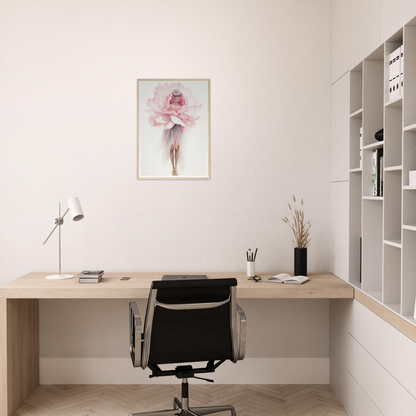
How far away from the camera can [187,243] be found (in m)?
3.25

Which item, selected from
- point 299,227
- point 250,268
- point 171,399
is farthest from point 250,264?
point 171,399

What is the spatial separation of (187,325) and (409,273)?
1.12m

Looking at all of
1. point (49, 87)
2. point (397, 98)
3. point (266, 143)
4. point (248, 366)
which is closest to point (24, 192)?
point (49, 87)

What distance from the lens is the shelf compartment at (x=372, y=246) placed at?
8.46 ft

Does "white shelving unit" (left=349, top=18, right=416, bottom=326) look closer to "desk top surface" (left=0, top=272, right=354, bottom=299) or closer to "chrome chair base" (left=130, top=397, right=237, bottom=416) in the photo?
"desk top surface" (left=0, top=272, right=354, bottom=299)

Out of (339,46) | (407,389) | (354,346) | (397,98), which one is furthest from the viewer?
(339,46)

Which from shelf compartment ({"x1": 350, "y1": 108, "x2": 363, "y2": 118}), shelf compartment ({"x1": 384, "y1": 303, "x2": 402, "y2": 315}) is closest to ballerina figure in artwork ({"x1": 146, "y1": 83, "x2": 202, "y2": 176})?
shelf compartment ({"x1": 350, "y1": 108, "x2": 363, "y2": 118})

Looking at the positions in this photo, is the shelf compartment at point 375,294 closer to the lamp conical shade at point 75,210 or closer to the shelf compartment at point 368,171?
the shelf compartment at point 368,171

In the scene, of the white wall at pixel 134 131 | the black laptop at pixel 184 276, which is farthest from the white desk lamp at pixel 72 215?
the black laptop at pixel 184 276

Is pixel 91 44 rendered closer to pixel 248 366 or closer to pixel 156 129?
pixel 156 129

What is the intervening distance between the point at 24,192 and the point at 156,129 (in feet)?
3.67

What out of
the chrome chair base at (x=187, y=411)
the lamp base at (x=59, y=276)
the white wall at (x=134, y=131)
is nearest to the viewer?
the chrome chair base at (x=187, y=411)

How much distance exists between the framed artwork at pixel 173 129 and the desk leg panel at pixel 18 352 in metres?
1.27

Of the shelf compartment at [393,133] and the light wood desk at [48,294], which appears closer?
the shelf compartment at [393,133]
